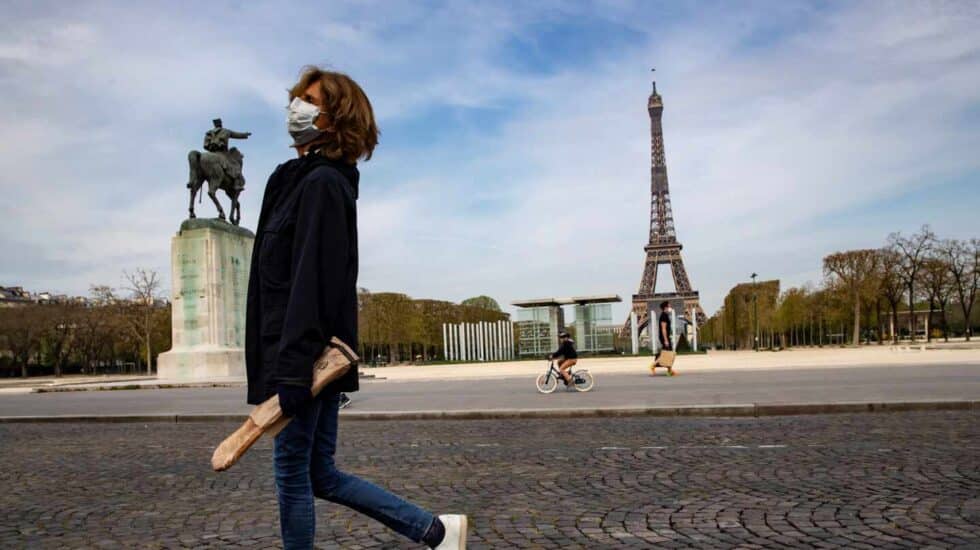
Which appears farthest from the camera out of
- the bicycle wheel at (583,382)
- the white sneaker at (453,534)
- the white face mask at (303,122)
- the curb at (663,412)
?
the bicycle wheel at (583,382)

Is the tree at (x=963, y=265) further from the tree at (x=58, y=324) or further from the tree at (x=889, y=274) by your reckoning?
the tree at (x=58, y=324)

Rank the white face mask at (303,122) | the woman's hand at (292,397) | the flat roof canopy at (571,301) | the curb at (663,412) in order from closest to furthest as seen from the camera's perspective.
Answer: the woman's hand at (292,397), the white face mask at (303,122), the curb at (663,412), the flat roof canopy at (571,301)

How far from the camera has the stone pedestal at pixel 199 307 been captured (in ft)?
85.1

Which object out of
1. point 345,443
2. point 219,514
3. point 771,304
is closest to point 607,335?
point 771,304

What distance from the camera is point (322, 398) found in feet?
10.9

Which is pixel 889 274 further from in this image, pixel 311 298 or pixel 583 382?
pixel 311 298

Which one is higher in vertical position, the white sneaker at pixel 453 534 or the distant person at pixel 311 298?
the distant person at pixel 311 298

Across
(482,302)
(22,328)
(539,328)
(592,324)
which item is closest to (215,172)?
(539,328)

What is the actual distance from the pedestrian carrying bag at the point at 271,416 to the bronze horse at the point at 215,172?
985 inches

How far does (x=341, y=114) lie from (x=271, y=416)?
4.00 feet

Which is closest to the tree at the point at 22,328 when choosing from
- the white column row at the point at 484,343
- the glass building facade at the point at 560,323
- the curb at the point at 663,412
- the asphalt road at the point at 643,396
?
the white column row at the point at 484,343

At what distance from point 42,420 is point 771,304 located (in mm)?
79470

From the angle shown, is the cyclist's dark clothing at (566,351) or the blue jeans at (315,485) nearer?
the blue jeans at (315,485)

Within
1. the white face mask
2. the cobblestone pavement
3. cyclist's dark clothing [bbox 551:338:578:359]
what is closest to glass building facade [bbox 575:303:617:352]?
cyclist's dark clothing [bbox 551:338:578:359]
